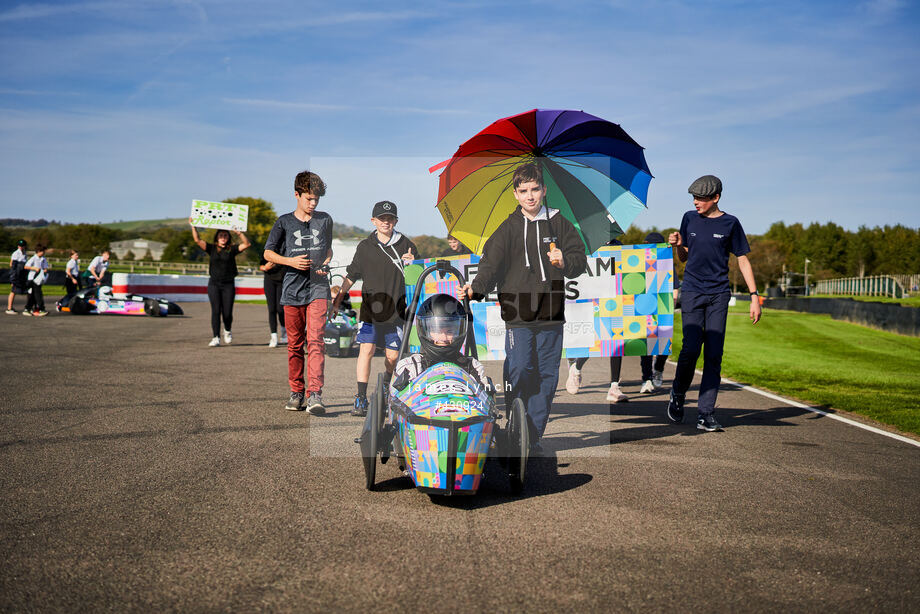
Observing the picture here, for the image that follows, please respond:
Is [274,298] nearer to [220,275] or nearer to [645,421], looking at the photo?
[220,275]

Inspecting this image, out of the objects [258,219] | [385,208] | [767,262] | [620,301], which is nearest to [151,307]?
[385,208]

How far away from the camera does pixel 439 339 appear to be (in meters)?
5.04

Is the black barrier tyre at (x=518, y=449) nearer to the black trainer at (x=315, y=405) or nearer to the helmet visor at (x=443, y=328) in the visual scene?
the helmet visor at (x=443, y=328)

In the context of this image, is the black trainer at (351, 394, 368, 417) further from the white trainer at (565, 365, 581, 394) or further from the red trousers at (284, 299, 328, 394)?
the white trainer at (565, 365, 581, 394)

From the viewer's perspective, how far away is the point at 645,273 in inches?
360

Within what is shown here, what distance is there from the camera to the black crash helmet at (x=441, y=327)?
5047 millimetres

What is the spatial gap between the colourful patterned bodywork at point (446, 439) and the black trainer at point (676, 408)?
135 inches

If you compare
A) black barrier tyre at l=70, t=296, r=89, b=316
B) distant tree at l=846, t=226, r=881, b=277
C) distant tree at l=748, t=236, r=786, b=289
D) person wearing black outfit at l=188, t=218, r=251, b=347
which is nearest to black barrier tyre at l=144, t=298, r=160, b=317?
black barrier tyre at l=70, t=296, r=89, b=316

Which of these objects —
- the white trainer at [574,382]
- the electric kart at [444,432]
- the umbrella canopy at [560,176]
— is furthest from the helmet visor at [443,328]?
the white trainer at [574,382]

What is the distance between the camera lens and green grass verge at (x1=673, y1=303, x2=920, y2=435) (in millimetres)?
9070

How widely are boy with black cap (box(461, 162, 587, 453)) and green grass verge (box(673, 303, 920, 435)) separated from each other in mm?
4349

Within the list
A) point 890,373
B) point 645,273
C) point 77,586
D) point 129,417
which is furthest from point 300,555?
point 890,373

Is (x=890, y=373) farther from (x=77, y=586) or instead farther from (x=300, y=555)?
(x=77, y=586)

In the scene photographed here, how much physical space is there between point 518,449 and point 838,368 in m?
11.6
